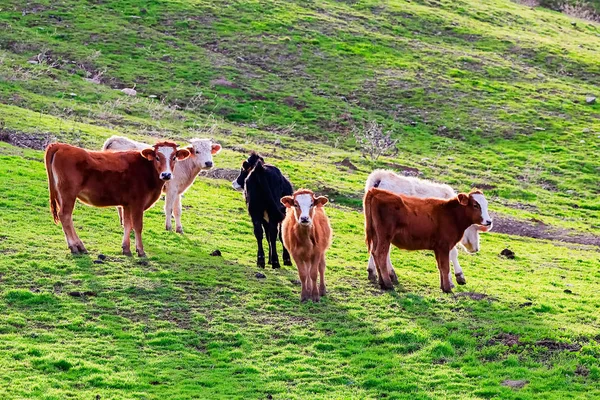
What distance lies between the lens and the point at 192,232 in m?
22.4

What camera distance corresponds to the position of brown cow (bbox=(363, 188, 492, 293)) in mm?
17594

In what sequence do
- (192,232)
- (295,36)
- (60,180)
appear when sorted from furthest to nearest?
(295,36)
(192,232)
(60,180)

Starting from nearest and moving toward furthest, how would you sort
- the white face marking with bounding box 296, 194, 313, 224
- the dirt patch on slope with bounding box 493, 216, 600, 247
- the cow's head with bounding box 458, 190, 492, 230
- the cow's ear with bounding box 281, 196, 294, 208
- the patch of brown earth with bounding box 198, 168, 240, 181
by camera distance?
the white face marking with bounding box 296, 194, 313, 224
the cow's ear with bounding box 281, 196, 294, 208
the cow's head with bounding box 458, 190, 492, 230
the dirt patch on slope with bounding box 493, 216, 600, 247
the patch of brown earth with bounding box 198, 168, 240, 181

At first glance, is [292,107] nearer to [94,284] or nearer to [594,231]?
[594,231]

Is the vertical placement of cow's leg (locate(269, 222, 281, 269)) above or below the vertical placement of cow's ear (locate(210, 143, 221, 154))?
below

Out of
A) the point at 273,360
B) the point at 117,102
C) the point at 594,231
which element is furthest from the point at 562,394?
the point at 117,102

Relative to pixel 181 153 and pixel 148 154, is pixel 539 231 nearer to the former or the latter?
pixel 181 153

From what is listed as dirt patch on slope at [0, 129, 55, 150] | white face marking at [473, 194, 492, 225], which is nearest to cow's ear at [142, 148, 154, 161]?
white face marking at [473, 194, 492, 225]

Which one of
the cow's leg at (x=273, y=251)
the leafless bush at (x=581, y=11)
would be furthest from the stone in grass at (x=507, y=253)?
the leafless bush at (x=581, y=11)

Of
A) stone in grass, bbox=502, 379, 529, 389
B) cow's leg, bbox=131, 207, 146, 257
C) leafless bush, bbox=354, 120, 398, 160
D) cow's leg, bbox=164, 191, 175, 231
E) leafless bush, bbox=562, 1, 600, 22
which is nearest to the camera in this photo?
stone in grass, bbox=502, 379, 529, 389

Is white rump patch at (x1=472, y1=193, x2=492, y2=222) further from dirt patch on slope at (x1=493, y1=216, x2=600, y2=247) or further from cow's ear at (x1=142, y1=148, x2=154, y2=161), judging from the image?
dirt patch on slope at (x1=493, y1=216, x2=600, y2=247)

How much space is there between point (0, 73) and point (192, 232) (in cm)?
2185

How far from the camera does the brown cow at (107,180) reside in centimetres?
1805

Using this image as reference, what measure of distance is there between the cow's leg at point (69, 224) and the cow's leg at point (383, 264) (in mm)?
5742
